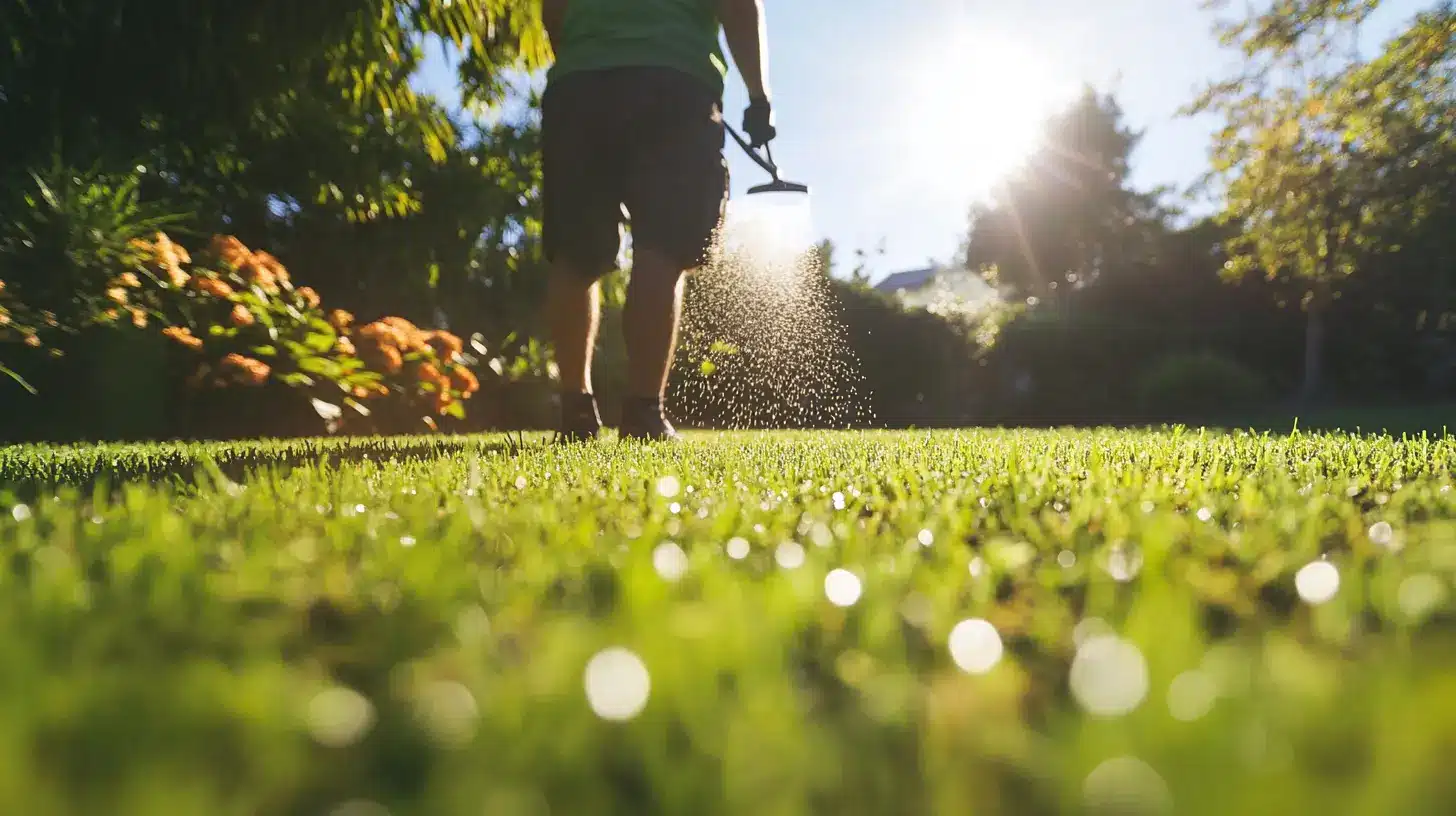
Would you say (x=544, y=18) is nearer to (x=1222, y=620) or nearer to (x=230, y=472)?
(x=230, y=472)

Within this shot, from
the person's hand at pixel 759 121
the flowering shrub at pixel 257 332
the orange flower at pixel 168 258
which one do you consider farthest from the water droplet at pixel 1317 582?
the orange flower at pixel 168 258

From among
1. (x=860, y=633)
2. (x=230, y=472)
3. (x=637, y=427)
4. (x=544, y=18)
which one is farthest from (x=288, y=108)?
(x=860, y=633)

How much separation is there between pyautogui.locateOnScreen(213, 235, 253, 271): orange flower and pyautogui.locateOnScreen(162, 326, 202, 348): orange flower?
52cm

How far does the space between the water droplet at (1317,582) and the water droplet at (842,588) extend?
425 mm

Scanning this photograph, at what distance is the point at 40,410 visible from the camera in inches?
191

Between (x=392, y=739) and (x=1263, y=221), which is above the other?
(x=1263, y=221)

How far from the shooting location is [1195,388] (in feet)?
47.4

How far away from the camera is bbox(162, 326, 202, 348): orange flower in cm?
469

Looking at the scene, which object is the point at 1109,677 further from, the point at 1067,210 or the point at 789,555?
the point at 1067,210

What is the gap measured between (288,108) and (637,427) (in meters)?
4.37

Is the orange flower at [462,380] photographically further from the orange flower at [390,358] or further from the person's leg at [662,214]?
the person's leg at [662,214]

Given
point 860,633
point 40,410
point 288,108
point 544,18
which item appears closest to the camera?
point 860,633

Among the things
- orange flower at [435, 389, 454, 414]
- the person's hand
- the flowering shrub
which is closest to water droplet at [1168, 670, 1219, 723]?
the person's hand

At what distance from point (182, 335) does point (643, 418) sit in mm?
2845
